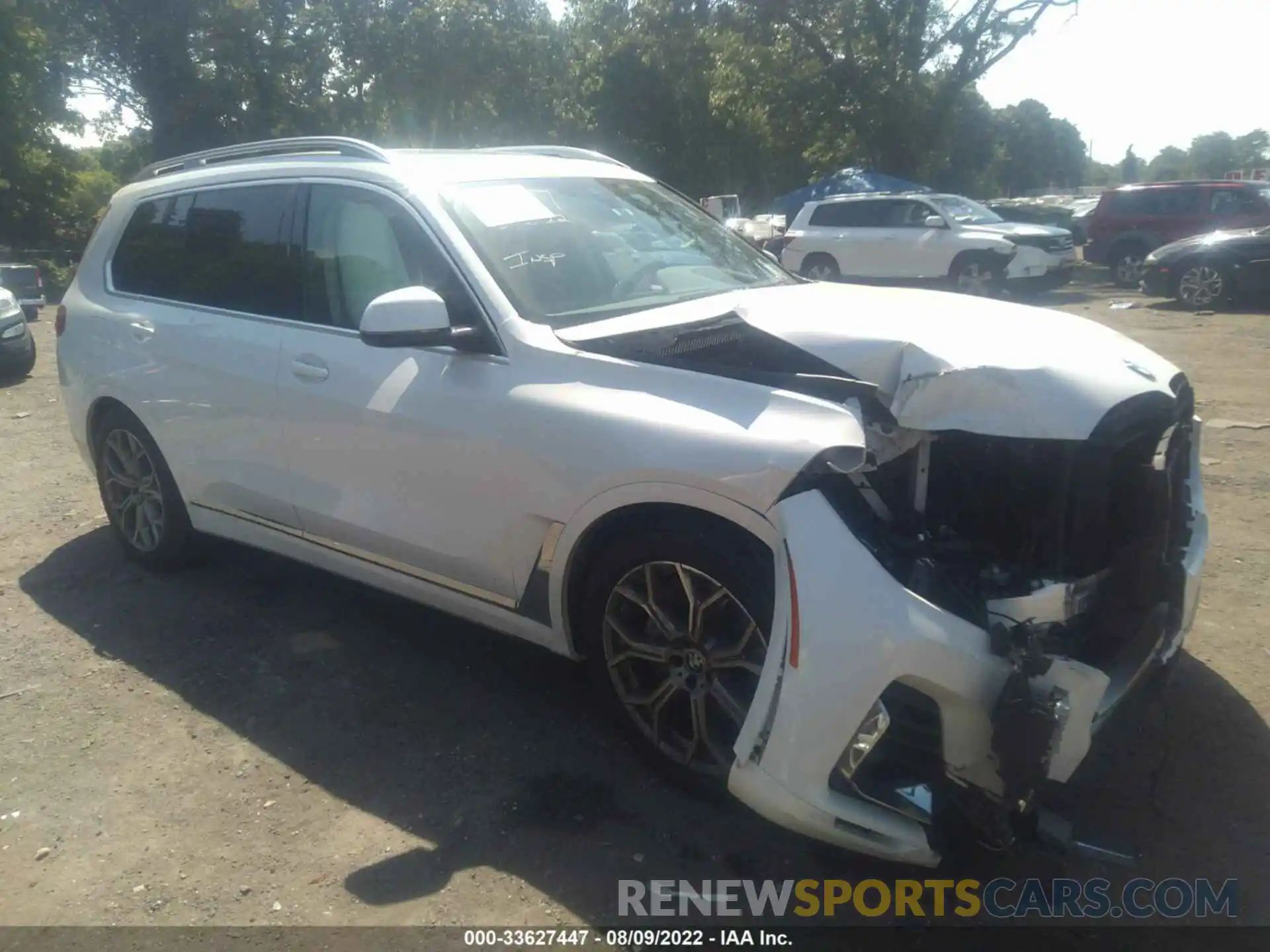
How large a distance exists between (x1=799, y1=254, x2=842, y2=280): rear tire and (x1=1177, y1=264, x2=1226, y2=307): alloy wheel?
549 centimetres

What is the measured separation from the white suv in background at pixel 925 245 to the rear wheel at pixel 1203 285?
7.86 ft

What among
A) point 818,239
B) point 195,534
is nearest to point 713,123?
point 818,239

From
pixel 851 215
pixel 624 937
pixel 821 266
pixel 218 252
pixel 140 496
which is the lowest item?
pixel 624 937

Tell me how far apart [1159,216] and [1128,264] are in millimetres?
936

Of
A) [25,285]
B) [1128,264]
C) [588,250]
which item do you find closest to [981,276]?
[1128,264]

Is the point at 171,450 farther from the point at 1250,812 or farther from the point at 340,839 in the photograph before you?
the point at 1250,812

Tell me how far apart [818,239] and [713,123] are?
18.2 meters

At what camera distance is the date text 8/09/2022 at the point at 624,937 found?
265cm

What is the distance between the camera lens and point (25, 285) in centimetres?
1506

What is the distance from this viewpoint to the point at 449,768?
3412mm

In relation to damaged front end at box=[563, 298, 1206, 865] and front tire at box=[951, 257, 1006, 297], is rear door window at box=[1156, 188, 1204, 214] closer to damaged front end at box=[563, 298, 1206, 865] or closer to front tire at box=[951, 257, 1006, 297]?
front tire at box=[951, 257, 1006, 297]

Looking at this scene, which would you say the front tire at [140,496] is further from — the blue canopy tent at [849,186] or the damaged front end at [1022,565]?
the blue canopy tent at [849,186]

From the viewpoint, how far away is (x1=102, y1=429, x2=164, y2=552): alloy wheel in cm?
491

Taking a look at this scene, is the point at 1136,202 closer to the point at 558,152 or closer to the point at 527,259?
the point at 558,152
